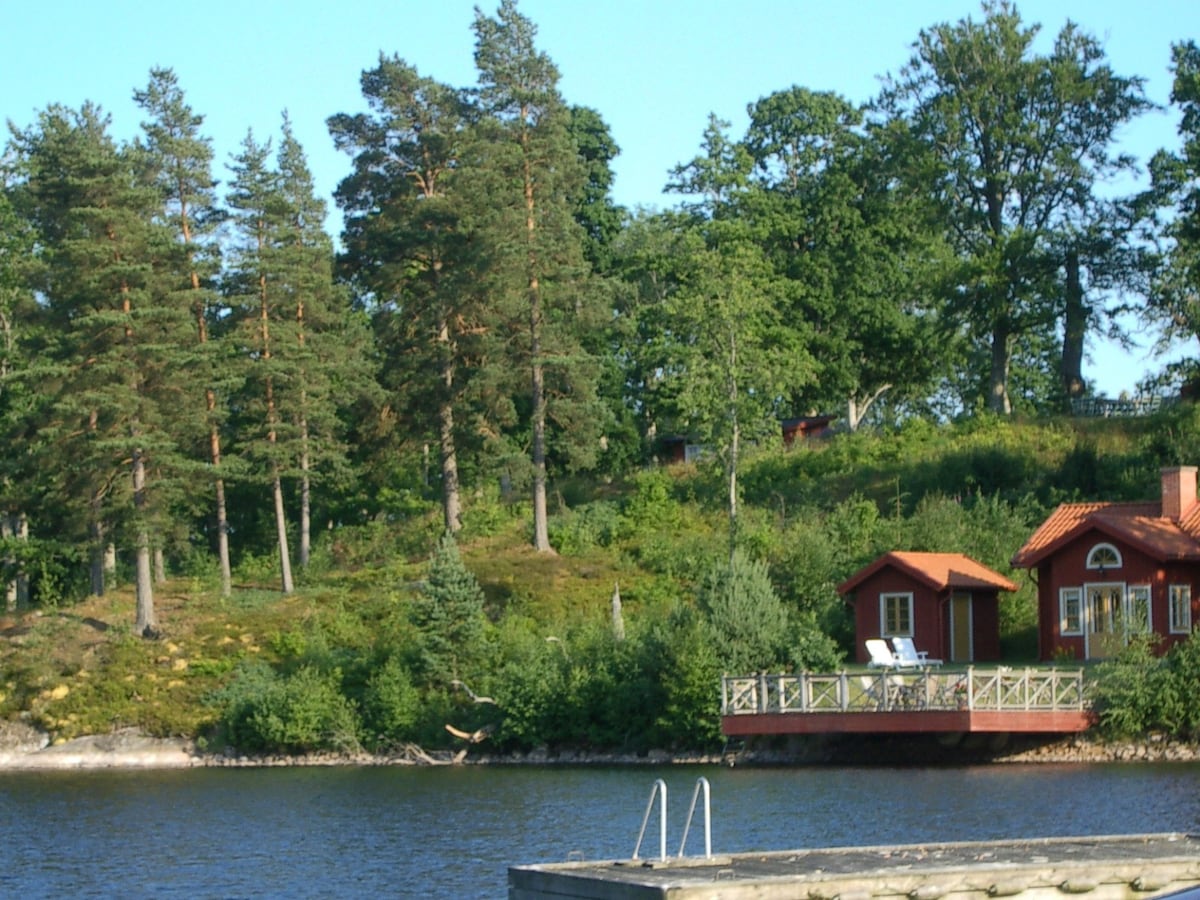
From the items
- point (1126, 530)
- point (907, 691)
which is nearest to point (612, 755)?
point (907, 691)

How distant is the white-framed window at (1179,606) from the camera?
1585 inches

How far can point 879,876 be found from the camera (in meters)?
16.5

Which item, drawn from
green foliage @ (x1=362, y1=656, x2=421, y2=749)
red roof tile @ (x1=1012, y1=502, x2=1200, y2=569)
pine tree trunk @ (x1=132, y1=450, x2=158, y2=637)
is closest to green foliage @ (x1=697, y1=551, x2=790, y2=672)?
red roof tile @ (x1=1012, y1=502, x2=1200, y2=569)

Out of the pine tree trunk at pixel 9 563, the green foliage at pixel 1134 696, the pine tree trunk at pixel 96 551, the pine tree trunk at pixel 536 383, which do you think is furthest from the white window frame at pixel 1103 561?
the pine tree trunk at pixel 9 563

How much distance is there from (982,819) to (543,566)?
27861 millimetres

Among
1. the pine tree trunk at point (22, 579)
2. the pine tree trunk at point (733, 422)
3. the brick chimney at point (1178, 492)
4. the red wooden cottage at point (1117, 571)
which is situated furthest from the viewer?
the pine tree trunk at point (22, 579)

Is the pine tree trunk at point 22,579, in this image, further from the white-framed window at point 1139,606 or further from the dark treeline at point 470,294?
the white-framed window at point 1139,606

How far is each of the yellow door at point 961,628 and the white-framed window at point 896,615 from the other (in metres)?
1.06

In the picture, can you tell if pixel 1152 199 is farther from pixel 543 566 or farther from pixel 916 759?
pixel 916 759

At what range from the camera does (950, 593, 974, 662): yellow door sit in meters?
43.9

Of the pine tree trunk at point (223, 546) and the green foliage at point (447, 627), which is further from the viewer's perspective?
the pine tree trunk at point (223, 546)

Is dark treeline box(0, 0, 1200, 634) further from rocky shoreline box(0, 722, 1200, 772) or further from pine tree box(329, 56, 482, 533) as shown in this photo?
rocky shoreline box(0, 722, 1200, 772)

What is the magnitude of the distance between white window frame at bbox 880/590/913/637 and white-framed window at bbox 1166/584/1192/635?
627 centimetres

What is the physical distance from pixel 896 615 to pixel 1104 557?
17.4 ft
